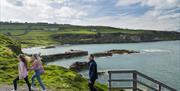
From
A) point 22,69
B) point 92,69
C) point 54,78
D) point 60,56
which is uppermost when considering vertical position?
point 92,69

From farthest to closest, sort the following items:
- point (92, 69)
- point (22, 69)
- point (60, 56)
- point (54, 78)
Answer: point (60, 56)
point (54, 78)
point (22, 69)
point (92, 69)

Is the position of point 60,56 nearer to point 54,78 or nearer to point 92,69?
point 54,78

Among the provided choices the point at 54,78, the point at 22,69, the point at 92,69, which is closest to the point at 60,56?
the point at 54,78

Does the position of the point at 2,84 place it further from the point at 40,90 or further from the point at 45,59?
the point at 45,59

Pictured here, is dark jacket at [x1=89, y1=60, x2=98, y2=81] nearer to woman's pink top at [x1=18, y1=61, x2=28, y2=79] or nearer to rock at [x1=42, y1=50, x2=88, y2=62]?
woman's pink top at [x1=18, y1=61, x2=28, y2=79]

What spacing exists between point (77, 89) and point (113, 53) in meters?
139

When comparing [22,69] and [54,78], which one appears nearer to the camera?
[22,69]

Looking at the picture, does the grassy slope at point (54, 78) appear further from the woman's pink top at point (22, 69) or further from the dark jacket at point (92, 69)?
the dark jacket at point (92, 69)

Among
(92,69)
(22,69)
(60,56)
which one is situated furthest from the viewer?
(60,56)

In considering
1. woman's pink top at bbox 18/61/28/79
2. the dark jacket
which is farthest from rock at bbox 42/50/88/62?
the dark jacket

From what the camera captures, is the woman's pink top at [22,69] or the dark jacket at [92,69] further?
the woman's pink top at [22,69]

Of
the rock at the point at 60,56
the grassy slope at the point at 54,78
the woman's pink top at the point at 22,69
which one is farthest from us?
the rock at the point at 60,56

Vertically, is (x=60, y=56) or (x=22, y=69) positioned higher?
(x=22, y=69)

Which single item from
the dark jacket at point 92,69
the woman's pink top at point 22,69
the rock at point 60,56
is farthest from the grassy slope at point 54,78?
the rock at point 60,56
